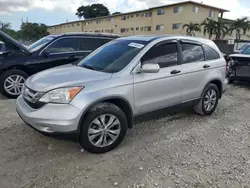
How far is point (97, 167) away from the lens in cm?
289

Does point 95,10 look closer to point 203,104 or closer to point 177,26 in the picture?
point 177,26

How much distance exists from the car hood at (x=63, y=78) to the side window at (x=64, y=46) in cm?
285

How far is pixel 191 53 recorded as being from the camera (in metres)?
4.26

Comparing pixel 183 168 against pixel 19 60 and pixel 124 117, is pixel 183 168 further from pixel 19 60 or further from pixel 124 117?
pixel 19 60

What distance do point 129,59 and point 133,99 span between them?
0.61m

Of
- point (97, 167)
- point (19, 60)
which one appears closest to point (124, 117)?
point (97, 167)

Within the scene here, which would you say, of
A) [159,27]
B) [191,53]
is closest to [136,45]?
[191,53]

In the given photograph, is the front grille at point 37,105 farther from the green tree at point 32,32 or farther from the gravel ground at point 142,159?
the green tree at point 32,32

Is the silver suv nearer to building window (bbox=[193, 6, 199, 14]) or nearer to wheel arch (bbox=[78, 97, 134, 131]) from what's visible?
wheel arch (bbox=[78, 97, 134, 131])

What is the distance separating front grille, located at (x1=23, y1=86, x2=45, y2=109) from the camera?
294cm

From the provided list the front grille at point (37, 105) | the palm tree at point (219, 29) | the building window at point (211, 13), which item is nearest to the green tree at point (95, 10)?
the building window at point (211, 13)

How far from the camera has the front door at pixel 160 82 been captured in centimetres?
343

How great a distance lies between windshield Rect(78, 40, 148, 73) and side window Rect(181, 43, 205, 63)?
866mm

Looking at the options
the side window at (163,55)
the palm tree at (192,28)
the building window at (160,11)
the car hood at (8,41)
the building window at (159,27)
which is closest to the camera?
the side window at (163,55)
